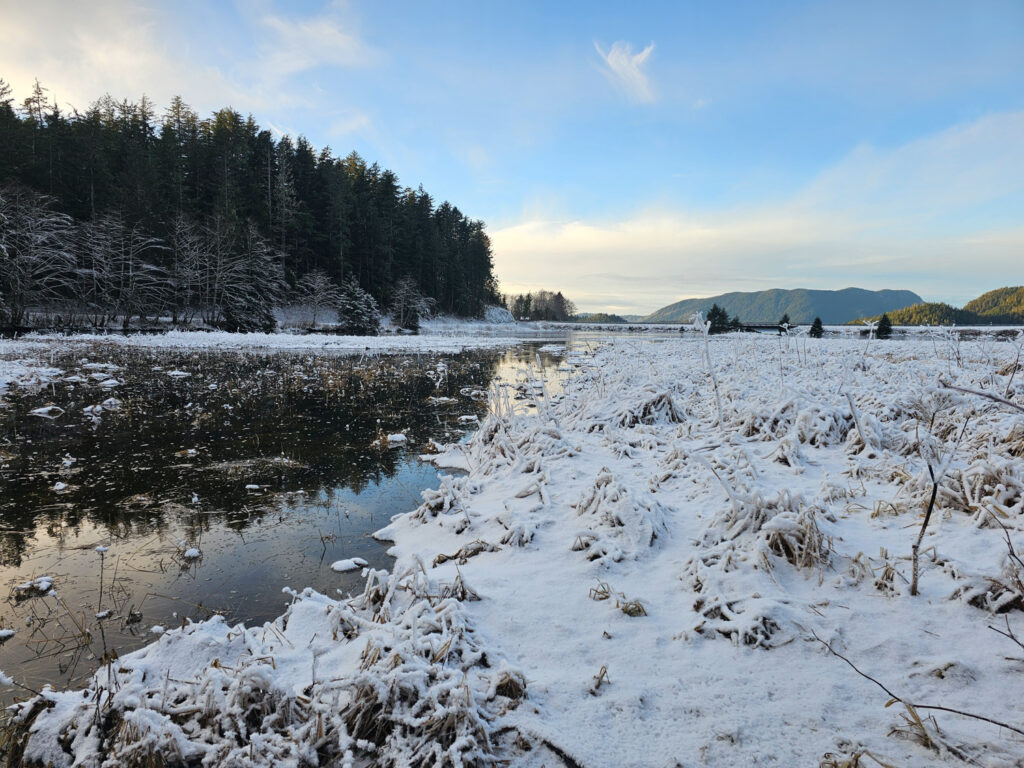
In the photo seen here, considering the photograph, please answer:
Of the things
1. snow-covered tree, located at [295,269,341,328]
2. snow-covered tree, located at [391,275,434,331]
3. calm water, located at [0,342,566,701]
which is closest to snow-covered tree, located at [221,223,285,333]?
snow-covered tree, located at [295,269,341,328]

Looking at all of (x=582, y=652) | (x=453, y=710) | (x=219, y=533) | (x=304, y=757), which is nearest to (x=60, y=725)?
(x=304, y=757)

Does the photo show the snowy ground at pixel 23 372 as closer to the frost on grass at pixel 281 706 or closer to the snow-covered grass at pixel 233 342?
the snow-covered grass at pixel 233 342

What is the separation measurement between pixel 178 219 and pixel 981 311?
119195 mm

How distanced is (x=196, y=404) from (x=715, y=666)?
12931 millimetres

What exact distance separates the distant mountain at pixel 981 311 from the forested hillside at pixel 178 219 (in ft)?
215

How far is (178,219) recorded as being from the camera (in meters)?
36.2

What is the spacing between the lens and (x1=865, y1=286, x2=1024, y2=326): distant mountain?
60344mm

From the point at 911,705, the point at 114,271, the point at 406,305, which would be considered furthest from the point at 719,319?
the point at 114,271

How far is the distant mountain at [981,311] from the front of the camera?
6034 cm

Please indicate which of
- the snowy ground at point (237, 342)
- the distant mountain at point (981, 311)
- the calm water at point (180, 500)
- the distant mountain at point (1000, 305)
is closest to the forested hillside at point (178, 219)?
the snowy ground at point (237, 342)

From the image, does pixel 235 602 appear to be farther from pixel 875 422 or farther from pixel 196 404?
pixel 196 404

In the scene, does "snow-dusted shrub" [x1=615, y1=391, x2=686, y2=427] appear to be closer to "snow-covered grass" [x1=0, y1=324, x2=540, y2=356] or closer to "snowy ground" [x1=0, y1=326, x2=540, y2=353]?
"snow-covered grass" [x1=0, y1=324, x2=540, y2=356]

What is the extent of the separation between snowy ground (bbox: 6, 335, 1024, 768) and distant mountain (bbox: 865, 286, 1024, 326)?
63.9 meters

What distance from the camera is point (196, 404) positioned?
460 inches
